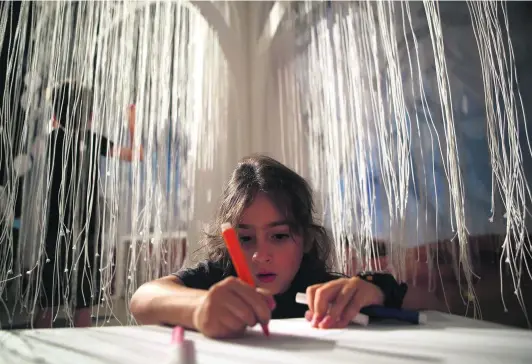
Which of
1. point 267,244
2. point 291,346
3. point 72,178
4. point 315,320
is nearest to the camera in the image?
point 291,346

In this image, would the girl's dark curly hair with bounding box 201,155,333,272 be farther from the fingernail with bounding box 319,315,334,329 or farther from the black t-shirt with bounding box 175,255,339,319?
the fingernail with bounding box 319,315,334,329

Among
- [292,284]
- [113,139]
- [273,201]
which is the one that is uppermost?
[113,139]

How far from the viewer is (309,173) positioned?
1.01 m

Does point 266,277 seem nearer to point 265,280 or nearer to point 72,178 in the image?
point 265,280

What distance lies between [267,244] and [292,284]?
0.12 meters

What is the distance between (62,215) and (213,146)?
0.40 metres

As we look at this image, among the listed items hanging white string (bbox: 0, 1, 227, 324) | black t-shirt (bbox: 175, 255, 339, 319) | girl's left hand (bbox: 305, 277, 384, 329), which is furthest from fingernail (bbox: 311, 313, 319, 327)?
hanging white string (bbox: 0, 1, 227, 324)

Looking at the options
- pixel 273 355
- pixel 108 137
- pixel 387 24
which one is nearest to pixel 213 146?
pixel 108 137

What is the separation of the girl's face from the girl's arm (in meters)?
0.13

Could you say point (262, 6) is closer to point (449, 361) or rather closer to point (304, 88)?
point (304, 88)

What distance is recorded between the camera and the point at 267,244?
656mm

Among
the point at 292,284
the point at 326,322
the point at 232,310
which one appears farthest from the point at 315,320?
the point at 292,284

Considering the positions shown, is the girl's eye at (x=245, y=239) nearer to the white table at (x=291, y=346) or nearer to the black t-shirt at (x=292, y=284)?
the black t-shirt at (x=292, y=284)

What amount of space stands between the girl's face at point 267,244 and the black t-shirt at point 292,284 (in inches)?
1.0
